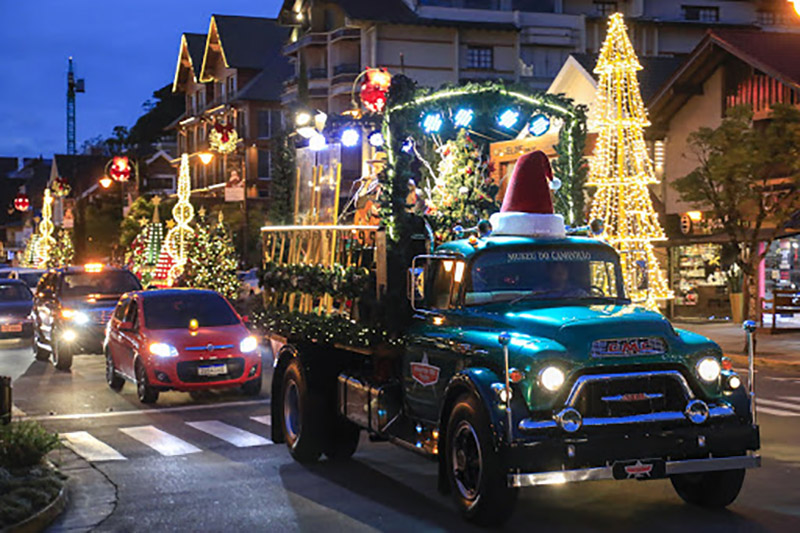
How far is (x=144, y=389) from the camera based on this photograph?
1742 cm

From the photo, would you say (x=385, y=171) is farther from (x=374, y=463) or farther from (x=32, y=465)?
(x=32, y=465)

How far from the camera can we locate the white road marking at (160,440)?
1330cm

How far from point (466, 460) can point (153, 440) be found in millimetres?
5872

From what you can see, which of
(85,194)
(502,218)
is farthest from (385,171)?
(85,194)

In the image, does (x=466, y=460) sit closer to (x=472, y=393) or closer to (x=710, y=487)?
(x=472, y=393)

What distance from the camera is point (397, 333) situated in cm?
1103

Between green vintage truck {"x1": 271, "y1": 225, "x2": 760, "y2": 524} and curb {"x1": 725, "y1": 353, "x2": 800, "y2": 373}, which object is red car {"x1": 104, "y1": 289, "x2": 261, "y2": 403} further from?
curb {"x1": 725, "y1": 353, "x2": 800, "y2": 373}

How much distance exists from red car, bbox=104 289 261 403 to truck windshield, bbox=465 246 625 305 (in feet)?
26.3

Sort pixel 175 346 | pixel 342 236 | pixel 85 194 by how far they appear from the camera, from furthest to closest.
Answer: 1. pixel 85 194
2. pixel 175 346
3. pixel 342 236

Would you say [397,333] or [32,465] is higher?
[397,333]

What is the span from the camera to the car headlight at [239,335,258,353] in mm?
17781

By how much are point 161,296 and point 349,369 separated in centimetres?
747

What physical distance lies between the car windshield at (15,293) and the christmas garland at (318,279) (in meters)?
16.6

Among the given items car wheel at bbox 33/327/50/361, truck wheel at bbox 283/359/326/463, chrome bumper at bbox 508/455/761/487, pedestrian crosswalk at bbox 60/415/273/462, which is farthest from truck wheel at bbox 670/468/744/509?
car wheel at bbox 33/327/50/361
